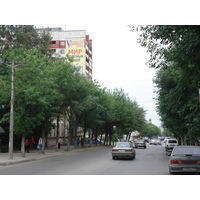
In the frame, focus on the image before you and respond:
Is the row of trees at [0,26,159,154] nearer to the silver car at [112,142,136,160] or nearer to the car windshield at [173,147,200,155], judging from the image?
the silver car at [112,142,136,160]

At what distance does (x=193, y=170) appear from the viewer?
40.9ft

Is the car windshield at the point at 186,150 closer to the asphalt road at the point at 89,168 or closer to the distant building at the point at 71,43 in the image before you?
the asphalt road at the point at 89,168

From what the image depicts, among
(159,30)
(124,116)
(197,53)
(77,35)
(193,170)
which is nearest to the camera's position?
(197,53)

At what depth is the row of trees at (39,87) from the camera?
23562mm

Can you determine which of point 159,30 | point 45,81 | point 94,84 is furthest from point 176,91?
point 94,84

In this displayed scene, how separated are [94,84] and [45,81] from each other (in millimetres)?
17888

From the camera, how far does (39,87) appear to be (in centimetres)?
2373

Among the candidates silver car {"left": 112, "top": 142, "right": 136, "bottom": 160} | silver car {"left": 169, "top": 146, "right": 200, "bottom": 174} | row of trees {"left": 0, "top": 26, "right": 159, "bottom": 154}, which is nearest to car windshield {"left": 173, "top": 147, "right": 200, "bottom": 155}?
silver car {"left": 169, "top": 146, "right": 200, "bottom": 174}

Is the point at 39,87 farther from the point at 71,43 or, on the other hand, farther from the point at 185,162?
the point at 71,43

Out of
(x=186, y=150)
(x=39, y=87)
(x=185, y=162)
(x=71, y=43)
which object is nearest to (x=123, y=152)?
(x=39, y=87)

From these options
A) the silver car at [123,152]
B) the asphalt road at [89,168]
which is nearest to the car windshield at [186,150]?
the asphalt road at [89,168]

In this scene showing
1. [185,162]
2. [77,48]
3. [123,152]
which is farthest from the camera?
[77,48]

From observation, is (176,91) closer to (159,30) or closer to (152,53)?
(152,53)

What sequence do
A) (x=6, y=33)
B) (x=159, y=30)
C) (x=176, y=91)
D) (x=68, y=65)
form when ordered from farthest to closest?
(x=6, y=33), (x=68, y=65), (x=176, y=91), (x=159, y=30)
